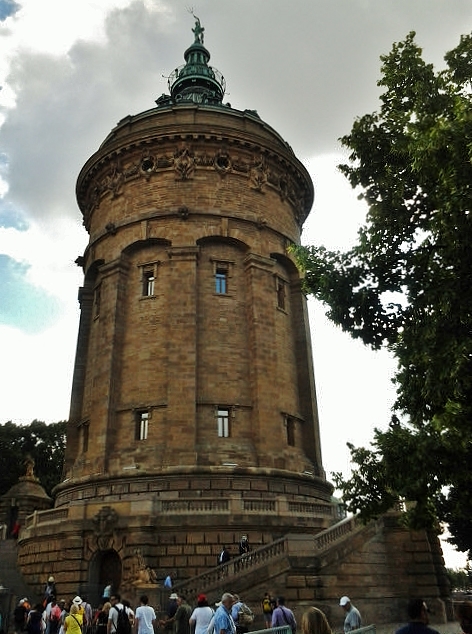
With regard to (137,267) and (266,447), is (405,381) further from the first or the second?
(137,267)

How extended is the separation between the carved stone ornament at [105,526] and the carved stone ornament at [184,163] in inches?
686

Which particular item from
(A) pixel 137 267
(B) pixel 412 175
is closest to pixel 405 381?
(B) pixel 412 175

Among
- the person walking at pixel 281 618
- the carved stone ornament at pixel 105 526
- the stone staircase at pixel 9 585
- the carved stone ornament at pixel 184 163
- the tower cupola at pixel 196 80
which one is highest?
the tower cupola at pixel 196 80

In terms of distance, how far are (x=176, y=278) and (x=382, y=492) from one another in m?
17.0

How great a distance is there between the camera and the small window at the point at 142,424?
25.3 metres

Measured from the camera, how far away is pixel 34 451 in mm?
53375

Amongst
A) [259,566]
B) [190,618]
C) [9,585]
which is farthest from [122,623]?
[9,585]

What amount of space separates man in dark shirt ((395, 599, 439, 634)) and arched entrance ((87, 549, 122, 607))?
56.0 ft

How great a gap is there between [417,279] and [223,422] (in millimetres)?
14200

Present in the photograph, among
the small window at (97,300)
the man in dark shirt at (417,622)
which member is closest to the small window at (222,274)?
the small window at (97,300)

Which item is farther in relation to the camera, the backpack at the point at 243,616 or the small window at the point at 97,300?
the small window at the point at 97,300

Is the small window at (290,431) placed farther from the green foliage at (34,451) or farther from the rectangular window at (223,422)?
the green foliage at (34,451)

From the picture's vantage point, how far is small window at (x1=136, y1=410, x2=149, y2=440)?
25261 millimetres

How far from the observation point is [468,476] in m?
11.1
